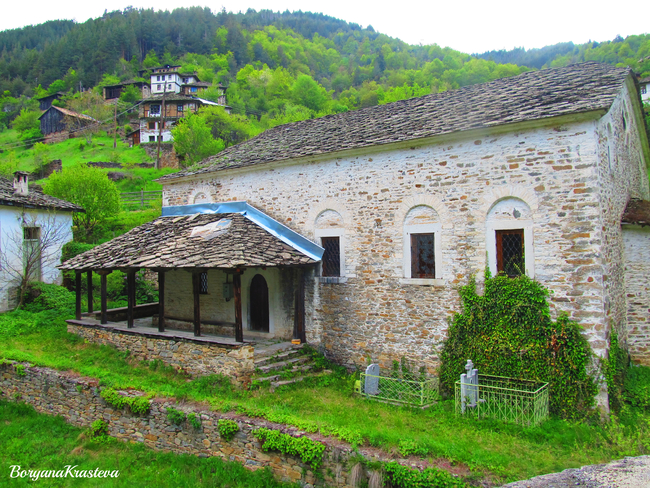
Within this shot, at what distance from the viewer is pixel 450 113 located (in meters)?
10.2

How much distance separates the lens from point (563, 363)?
7.65 m

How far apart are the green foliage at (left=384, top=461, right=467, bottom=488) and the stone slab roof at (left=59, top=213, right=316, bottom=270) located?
4.89 m

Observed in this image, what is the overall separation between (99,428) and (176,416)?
7.43 feet

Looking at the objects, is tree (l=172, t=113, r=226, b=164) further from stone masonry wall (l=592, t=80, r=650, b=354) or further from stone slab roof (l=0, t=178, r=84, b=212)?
stone masonry wall (l=592, t=80, r=650, b=354)

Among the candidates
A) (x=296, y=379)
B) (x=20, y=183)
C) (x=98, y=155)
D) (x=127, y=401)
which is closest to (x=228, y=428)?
(x=296, y=379)

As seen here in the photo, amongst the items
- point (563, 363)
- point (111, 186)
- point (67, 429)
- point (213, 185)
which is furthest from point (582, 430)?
point (111, 186)

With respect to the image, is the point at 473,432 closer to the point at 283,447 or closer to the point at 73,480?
the point at 283,447

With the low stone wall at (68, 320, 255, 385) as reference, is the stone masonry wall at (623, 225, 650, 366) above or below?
above

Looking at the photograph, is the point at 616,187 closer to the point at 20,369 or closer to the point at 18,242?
the point at 20,369

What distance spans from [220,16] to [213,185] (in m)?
102

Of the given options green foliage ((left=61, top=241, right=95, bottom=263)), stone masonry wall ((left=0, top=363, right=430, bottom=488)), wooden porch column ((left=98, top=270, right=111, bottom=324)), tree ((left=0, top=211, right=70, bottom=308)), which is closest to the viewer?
stone masonry wall ((left=0, top=363, right=430, bottom=488))

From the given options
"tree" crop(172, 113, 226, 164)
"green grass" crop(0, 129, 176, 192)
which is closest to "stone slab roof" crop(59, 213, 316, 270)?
"tree" crop(172, 113, 226, 164)

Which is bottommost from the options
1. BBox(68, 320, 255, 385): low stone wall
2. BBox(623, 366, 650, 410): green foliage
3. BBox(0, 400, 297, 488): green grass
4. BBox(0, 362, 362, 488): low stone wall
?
BBox(0, 400, 297, 488): green grass

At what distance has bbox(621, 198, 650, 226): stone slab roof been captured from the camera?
934cm
